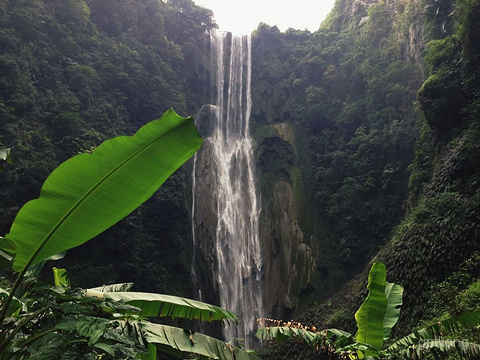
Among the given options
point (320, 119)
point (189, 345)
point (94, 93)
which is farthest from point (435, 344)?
point (320, 119)

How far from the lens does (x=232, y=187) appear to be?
18.2 m

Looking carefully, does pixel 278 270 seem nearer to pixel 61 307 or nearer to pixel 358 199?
pixel 358 199

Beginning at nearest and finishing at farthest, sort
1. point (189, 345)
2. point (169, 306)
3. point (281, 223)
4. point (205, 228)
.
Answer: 1. point (189, 345)
2. point (169, 306)
3. point (205, 228)
4. point (281, 223)

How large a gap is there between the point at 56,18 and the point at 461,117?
699 inches

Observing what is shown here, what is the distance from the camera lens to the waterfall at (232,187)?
14812 mm

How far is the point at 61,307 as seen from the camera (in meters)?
1.66

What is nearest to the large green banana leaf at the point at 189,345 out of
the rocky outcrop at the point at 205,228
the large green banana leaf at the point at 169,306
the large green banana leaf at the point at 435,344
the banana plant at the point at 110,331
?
the banana plant at the point at 110,331

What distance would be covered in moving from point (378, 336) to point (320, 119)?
1844cm

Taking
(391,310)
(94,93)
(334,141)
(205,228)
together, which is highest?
(94,93)

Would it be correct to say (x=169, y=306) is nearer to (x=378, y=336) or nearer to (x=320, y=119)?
(x=378, y=336)

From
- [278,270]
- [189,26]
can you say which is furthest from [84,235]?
[189,26]

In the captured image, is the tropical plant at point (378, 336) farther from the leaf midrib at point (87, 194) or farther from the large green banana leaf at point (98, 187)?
the leaf midrib at point (87, 194)

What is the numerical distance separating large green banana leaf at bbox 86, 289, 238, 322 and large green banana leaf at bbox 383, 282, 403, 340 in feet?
6.63

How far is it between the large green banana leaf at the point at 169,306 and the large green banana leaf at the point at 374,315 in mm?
1628
